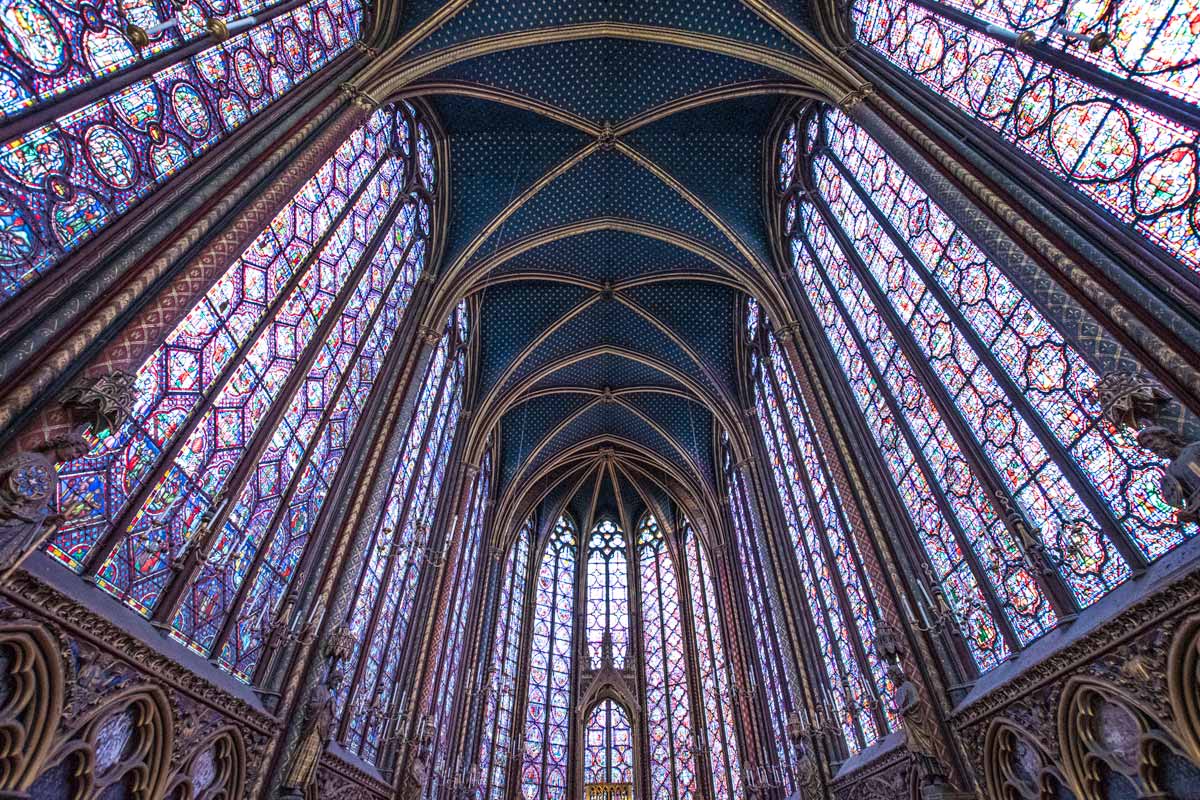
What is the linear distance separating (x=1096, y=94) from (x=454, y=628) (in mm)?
18651

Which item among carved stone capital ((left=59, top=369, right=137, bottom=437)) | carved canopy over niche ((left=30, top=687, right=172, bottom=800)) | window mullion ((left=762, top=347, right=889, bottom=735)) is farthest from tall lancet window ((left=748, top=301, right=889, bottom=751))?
carved stone capital ((left=59, top=369, right=137, bottom=437))

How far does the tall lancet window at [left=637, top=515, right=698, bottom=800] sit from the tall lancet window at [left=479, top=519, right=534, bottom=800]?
5.18 metres

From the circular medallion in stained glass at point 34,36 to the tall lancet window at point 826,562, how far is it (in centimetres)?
1282

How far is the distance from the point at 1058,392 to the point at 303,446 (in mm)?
11022

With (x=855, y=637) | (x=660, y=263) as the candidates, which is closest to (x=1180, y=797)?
(x=855, y=637)

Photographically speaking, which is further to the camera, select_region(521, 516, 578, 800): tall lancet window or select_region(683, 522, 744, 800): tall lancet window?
select_region(521, 516, 578, 800): tall lancet window

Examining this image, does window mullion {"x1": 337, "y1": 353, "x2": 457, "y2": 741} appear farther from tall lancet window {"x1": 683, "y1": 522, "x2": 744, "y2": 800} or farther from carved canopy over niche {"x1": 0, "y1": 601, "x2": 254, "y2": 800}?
tall lancet window {"x1": 683, "y1": 522, "x2": 744, "y2": 800}

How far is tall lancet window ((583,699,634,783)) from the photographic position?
Result: 21438 mm

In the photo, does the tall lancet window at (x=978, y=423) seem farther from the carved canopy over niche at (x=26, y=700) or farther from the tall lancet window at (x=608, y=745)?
the tall lancet window at (x=608, y=745)

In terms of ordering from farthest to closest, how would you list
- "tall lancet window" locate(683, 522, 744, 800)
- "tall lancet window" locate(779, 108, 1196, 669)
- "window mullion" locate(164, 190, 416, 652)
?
1. "tall lancet window" locate(683, 522, 744, 800)
2. "window mullion" locate(164, 190, 416, 652)
3. "tall lancet window" locate(779, 108, 1196, 669)

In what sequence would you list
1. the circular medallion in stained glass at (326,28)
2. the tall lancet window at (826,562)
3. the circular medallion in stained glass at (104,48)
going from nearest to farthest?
the circular medallion in stained glass at (104,48), the circular medallion in stained glass at (326,28), the tall lancet window at (826,562)

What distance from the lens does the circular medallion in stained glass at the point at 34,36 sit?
5.60 meters

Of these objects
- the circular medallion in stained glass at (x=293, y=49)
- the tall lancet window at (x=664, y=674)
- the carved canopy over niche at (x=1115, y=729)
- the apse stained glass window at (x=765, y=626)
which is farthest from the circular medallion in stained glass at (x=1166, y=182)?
the tall lancet window at (x=664, y=674)

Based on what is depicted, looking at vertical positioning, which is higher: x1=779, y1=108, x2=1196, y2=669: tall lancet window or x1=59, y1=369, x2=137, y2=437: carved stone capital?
x1=779, y1=108, x2=1196, y2=669: tall lancet window
